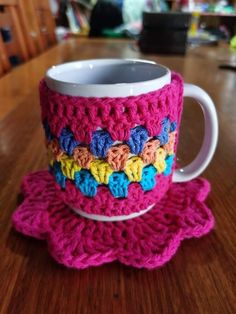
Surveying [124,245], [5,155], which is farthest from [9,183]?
[124,245]

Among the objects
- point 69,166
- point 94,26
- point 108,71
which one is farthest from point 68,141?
point 94,26

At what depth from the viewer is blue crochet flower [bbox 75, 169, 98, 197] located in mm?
281

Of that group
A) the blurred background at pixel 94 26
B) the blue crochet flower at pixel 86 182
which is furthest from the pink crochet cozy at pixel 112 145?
the blurred background at pixel 94 26

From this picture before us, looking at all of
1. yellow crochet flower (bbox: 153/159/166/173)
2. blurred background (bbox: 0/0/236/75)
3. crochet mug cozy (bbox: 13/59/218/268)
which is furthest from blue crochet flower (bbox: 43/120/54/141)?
blurred background (bbox: 0/0/236/75)

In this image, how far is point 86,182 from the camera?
28cm

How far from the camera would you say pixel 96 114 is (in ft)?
0.83

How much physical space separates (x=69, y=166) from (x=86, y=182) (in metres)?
0.02

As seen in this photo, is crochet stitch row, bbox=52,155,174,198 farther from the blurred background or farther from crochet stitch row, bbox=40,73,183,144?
the blurred background

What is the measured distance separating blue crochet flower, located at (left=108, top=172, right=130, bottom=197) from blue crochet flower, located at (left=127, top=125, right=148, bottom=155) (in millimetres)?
27

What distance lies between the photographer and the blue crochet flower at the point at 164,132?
0.92 ft

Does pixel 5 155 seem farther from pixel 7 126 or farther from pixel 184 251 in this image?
pixel 184 251

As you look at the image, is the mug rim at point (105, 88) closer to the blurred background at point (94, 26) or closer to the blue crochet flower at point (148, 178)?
the blue crochet flower at point (148, 178)

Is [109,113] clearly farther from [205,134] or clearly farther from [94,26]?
[94,26]

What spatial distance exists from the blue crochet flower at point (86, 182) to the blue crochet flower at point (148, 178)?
1.8 inches
